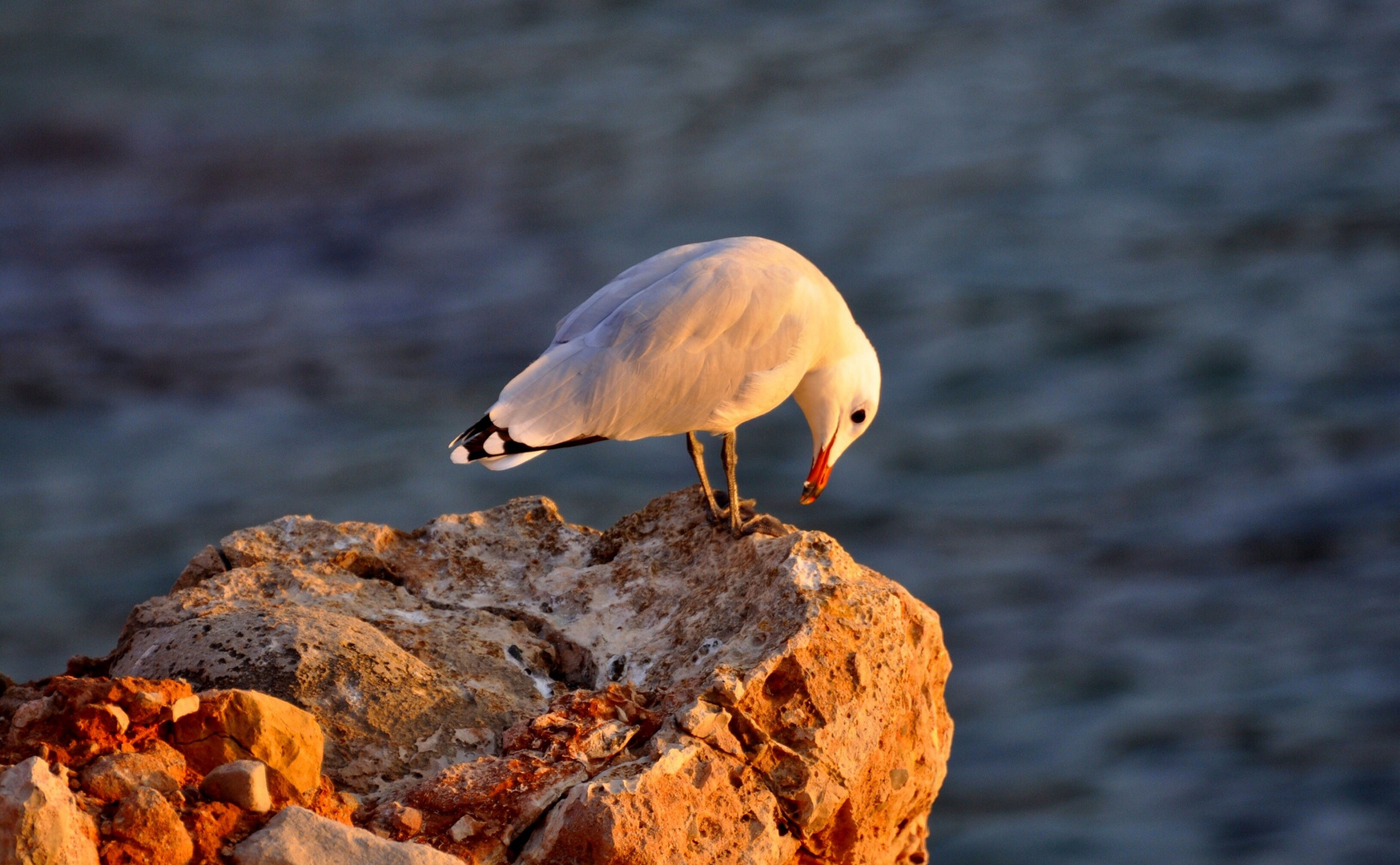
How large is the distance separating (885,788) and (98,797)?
2.34 m

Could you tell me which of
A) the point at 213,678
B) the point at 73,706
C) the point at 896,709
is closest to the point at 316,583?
the point at 213,678

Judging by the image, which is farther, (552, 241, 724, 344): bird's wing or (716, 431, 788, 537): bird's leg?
(552, 241, 724, 344): bird's wing

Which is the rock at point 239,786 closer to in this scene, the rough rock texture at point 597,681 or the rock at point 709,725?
the rough rock texture at point 597,681

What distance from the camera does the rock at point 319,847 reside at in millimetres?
3572

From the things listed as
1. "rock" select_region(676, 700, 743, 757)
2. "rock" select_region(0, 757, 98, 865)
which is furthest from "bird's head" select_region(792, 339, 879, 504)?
"rock" select_region(0, 757, 98, 865)

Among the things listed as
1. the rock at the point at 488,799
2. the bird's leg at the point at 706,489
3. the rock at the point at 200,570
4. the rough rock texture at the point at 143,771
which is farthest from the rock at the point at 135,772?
the bird's leg at the point at 706,489

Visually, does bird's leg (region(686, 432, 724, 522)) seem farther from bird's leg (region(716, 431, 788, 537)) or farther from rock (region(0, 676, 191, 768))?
rock (region(0, 676, 191, 768))

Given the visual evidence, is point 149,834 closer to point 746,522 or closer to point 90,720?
point 90,720

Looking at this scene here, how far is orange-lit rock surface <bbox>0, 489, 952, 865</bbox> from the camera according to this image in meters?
3.93

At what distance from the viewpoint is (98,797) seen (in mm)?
3656

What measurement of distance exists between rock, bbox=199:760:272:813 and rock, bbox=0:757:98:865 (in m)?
0.31

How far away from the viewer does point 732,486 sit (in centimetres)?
570

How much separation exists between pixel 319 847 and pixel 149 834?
39 cm

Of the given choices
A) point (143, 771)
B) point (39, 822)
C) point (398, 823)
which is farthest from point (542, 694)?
point (39, 822)
